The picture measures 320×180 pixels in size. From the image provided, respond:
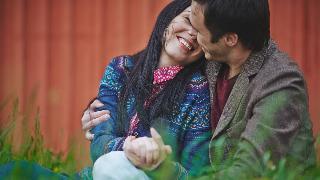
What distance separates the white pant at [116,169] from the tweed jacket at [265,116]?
265mm

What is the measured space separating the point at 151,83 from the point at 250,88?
1.90 feet

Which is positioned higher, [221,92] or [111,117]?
[221,92]

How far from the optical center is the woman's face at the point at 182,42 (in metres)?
3.59

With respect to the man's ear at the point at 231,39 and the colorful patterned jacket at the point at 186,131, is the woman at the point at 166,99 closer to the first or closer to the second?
the colorful patterned jacket at the point at 186,131

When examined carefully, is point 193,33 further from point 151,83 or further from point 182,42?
point 151,83

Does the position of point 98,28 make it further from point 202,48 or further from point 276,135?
point 276,135

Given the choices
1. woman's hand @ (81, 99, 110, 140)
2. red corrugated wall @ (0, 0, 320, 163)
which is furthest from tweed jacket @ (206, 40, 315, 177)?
red corrugated wall @ (0, 0, 320, 163)

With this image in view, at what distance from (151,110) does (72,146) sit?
109cm

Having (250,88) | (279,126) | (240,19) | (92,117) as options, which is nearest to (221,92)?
(250,88)

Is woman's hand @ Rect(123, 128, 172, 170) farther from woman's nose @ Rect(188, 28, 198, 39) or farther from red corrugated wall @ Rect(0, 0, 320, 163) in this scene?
red corrugated wall @ Rect(0, 0, 320, 163)

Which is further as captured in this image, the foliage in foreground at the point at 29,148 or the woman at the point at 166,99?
the woman at the point at 166,99

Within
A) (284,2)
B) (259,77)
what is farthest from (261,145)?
(284,2)

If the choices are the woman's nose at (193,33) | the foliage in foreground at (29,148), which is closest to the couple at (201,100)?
the woman's nose at (193,33)

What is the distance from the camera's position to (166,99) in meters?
3.68
